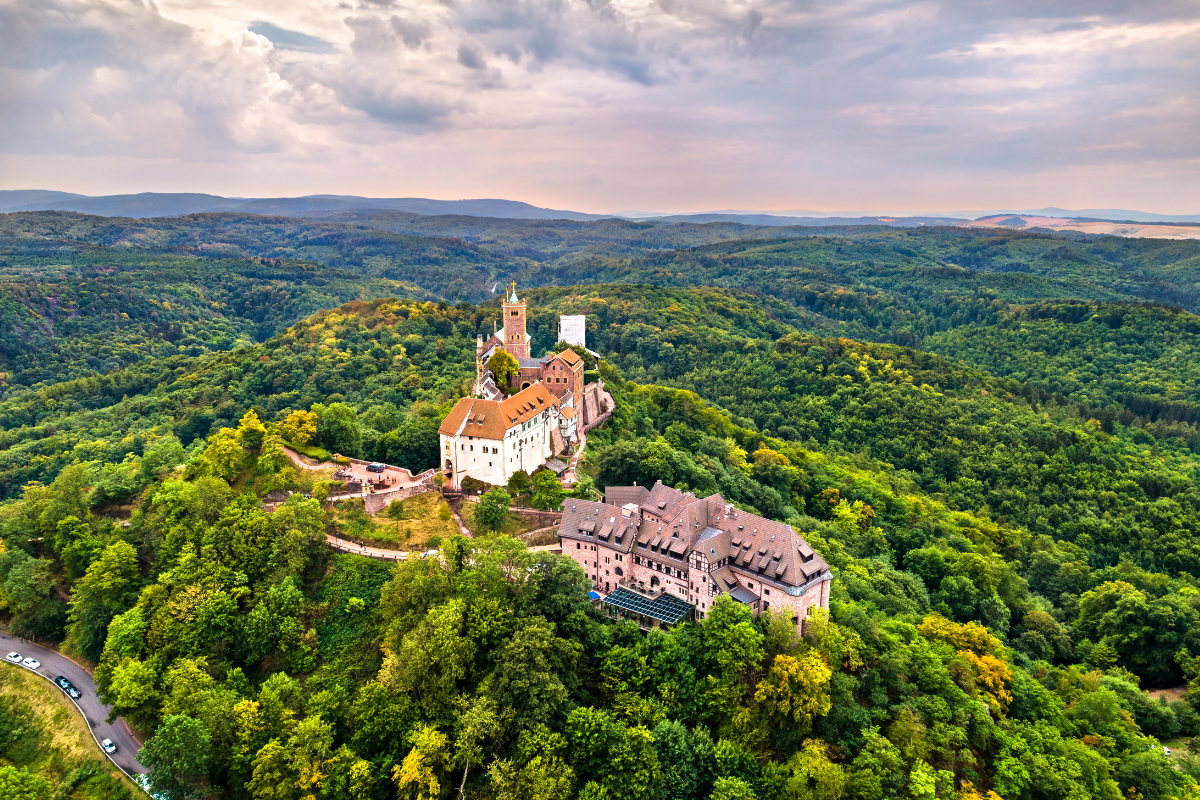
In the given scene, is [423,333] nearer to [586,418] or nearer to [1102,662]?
[586,418]

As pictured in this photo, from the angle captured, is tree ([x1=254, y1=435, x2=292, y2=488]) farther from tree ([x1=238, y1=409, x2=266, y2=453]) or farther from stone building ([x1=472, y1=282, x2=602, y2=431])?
stone building ([x1=472, y1=282, x2=602, y2=431])

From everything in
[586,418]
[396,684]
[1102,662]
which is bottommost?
[1102,662]

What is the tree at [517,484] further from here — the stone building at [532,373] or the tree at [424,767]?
the tree at [424,767]

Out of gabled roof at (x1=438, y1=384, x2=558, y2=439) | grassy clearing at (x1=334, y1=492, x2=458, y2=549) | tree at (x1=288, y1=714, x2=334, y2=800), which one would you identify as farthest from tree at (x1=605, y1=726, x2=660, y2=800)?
gabled roof at (x1=438, y1=384, x2=558, y2=439)

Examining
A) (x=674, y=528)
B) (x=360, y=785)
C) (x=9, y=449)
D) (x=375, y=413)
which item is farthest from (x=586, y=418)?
(x=9, y=449)

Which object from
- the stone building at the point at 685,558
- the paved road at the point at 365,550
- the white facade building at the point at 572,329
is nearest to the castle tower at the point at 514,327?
the paved road at the point at 365,550

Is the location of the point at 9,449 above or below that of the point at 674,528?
below
